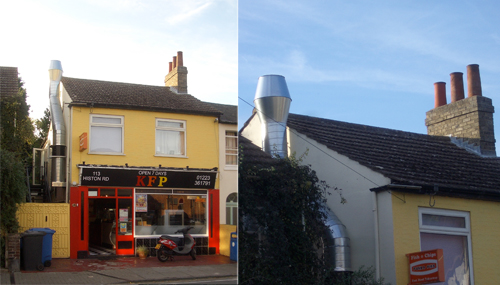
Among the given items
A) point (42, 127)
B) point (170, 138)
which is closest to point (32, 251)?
point (42, 127)

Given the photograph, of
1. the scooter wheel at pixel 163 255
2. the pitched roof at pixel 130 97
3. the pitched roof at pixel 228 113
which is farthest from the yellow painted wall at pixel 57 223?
the pitched roof at pixel 228 113

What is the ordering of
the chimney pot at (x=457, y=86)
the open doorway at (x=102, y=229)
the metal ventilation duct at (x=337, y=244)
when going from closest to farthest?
the open doorway at (x=102, y=229), the metal ventilation duct at (x=337, y=244), the chimney pot at (x=457, y=86)

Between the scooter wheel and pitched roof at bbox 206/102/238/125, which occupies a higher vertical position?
pitched roof at bbox 206/102/238/125

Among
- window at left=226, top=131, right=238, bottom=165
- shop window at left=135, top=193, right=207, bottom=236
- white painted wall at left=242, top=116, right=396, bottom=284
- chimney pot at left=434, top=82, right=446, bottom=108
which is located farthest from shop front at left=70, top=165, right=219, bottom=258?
chimney pot at left=434, top=82, right=446, bottom=108

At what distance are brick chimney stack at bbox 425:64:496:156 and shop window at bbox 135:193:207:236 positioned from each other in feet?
30.4

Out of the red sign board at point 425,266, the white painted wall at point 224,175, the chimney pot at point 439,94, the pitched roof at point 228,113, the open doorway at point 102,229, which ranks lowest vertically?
the red sign board at point 425,266

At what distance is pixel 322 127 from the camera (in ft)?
34.3

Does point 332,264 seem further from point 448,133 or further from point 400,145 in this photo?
point 448,133

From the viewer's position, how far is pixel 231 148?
178 inches

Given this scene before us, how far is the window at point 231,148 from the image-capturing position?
4.49 m

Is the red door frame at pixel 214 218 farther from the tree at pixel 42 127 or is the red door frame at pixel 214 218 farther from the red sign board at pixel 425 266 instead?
the red sign board at pixel 425 266

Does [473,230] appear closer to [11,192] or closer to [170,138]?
[170,138]

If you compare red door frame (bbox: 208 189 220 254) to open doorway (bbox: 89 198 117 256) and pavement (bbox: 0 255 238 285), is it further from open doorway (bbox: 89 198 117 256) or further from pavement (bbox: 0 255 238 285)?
open doorway (bbox: 89 198 117 256)

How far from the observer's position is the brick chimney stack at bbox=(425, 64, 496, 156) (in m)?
11.6
